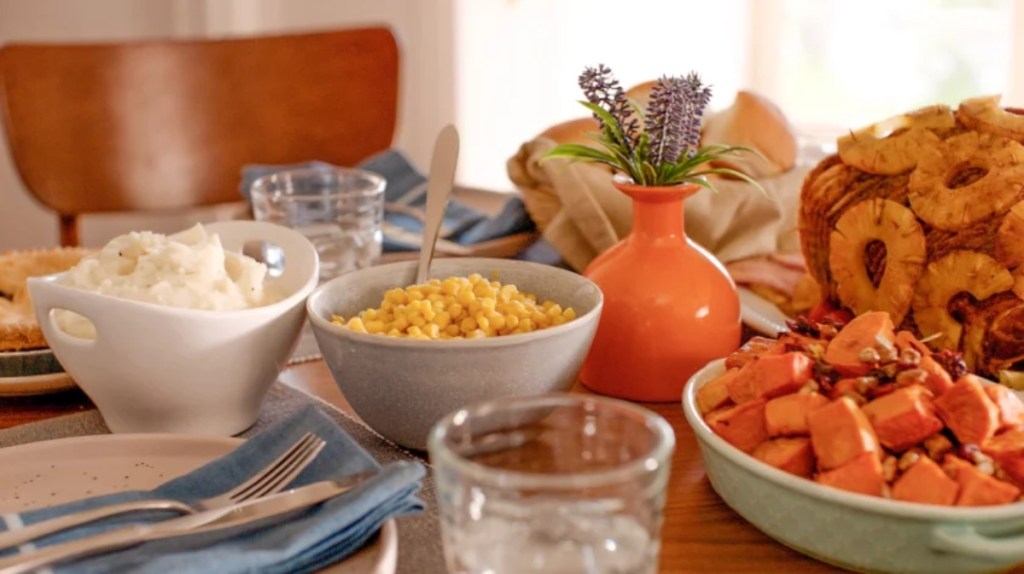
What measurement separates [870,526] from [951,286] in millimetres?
356

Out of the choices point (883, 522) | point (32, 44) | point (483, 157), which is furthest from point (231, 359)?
point (483, 157)

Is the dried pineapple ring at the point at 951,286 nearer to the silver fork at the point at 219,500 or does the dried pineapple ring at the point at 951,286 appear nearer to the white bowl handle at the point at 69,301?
the silver fork at the point at 219,500

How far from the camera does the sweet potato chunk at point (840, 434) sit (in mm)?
693

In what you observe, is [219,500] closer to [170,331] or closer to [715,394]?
[170,331]

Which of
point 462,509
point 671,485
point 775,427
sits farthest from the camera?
point 671,485

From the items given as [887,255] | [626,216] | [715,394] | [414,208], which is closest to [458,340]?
[715,394]

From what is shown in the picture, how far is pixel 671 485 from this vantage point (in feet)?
2.78

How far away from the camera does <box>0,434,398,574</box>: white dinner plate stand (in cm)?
83

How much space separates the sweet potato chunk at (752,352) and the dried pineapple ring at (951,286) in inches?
7.3

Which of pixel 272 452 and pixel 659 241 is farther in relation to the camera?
pixel 659 241

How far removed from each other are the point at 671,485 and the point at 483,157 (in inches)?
90.6

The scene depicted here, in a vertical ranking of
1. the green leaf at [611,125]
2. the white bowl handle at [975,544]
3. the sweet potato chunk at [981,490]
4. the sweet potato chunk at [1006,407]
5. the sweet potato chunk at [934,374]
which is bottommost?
A: the white bowl handle at [975,544]

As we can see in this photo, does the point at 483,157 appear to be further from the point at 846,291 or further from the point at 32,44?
the point at 846,291

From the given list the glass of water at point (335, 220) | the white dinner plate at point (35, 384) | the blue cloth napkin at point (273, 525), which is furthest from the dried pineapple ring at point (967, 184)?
the white dinner plate at point (35, 384)
